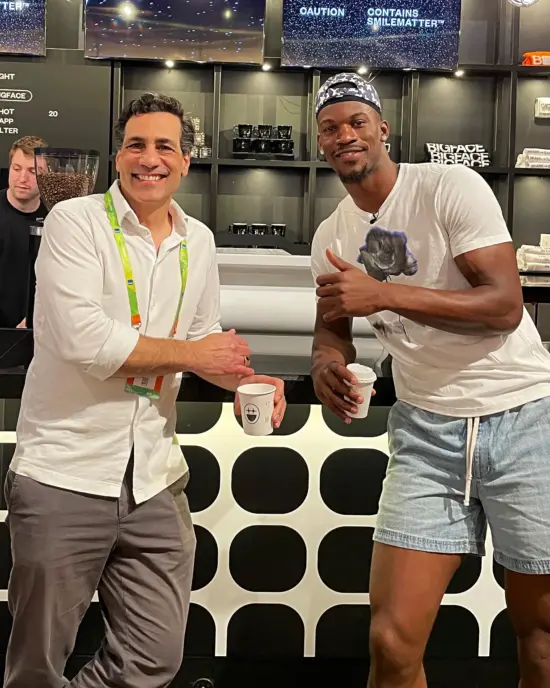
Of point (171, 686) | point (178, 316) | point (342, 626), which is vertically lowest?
point (171, 686)

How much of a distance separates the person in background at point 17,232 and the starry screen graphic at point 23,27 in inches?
51.6

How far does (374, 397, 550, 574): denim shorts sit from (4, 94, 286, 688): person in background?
29cm

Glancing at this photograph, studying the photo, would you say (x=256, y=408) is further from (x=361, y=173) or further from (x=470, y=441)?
(x=361, y=173)

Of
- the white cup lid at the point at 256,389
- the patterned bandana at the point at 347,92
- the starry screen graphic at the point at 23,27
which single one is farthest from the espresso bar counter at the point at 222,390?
the starry screen graphic at the point at 23,27

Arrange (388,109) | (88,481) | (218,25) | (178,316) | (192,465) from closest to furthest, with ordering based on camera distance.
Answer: (88,481), (178,316), (192,465), (218,25), (388,109)

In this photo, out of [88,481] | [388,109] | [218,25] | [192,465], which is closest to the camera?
[88,481]

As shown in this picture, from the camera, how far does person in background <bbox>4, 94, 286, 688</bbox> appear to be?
1.42 m

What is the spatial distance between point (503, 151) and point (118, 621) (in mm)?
4584

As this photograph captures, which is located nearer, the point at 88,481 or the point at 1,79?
the point at 88,481

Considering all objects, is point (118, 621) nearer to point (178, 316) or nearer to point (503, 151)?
point (178, 316)

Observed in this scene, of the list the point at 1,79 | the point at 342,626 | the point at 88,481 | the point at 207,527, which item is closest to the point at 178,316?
the point at 88,481

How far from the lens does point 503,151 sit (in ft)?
17.3

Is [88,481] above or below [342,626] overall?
above

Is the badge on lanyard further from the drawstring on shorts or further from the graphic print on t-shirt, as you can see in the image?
the drawstring on shorts
